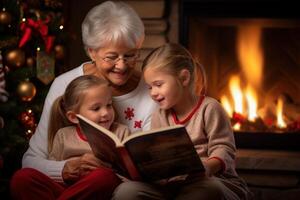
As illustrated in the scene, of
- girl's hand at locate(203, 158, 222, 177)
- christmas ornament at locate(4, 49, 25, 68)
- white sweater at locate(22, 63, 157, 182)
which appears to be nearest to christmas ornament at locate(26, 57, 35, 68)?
christmas ornament at locate(4, 49, 25, 68)

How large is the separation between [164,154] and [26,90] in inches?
51.3

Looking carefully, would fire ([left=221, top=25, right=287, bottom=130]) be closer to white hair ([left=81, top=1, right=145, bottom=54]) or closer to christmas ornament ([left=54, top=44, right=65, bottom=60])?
christmas ornament ([left=54, top=44, right=65, bottom=60])

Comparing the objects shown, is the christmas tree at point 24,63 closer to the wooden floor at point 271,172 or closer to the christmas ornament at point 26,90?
the christmas ornament at point 26,90

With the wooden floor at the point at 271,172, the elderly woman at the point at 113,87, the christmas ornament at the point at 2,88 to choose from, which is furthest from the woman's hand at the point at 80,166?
the wooden floor at the point at 271,172

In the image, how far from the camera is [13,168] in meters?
3.03

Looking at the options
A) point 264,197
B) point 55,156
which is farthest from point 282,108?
point 55,156

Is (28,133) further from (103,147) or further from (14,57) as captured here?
(103,147)

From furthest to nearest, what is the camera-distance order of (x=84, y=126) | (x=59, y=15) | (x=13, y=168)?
(x=59, y=15) < (x=13, y=168) < (x=84, y=126)

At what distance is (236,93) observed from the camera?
331 centimetres

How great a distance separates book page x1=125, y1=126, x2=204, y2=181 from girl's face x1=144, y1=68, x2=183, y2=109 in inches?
11.7

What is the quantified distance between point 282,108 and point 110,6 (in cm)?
133

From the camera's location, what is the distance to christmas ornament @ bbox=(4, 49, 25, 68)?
2.95 m

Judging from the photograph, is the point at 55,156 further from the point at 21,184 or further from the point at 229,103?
the point at 229,103

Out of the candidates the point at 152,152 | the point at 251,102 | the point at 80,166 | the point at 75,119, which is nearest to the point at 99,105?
the point at 75,119
